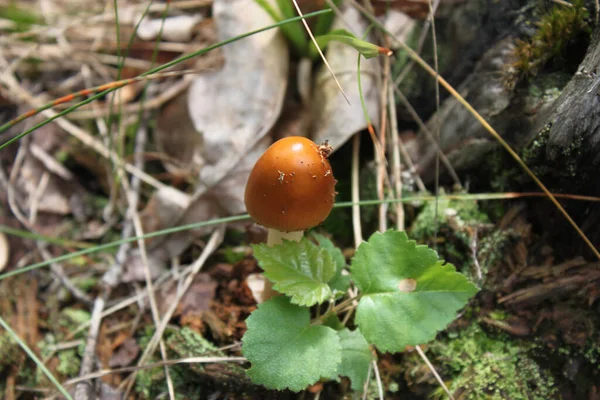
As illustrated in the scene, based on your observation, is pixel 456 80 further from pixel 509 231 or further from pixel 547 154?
pixel 509 231

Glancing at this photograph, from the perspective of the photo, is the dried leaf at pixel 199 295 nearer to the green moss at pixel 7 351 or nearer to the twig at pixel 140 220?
the twig at pixel 140 220

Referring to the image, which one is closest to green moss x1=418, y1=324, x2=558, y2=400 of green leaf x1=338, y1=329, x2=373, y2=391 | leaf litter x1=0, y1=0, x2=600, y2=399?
leaf litter x1=0, y1=0, x2=600, y2=399

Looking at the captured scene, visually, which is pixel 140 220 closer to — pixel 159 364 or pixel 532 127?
pixel 159 364

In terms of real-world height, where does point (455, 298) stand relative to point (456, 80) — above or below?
below

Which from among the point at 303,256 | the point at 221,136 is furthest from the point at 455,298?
the point at 221,136

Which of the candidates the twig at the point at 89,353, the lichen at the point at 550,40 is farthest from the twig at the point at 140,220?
the lichen at the point at 550,40
